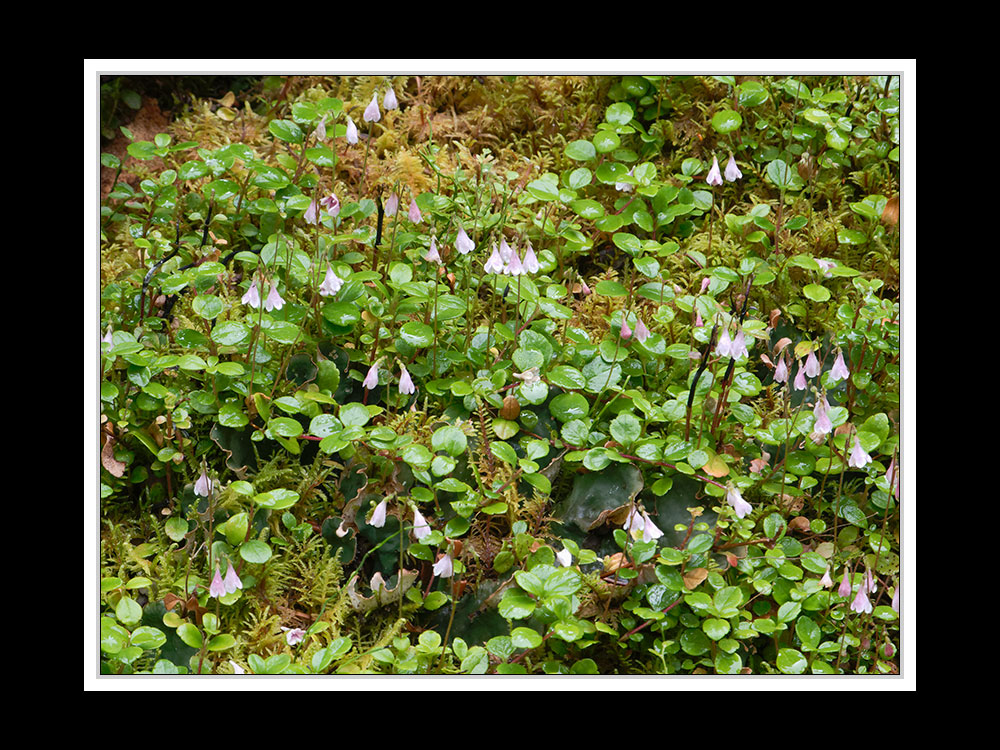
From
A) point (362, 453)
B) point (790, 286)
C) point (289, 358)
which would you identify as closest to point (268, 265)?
point (289, 358)

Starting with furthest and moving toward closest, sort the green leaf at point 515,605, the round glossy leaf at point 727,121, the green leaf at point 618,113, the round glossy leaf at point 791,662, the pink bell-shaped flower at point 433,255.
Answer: the green leaf at point 618,113 → the round glossy leaf at point 727,121 → the pink bell-shaped flower at point 433,255 → the round glossy leaf at point 791,662 → the green leaf at point 515,605

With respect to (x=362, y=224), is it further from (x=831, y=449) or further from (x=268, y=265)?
(x=831, y=449)

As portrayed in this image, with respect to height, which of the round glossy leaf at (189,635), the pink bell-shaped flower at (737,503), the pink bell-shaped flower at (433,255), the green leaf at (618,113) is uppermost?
the green leaf at (618,113)

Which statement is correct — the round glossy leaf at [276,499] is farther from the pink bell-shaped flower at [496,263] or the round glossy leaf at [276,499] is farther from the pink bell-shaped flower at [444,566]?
the pink bell-shaped flower at [496,263]

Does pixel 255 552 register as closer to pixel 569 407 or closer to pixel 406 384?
pixel 406 384

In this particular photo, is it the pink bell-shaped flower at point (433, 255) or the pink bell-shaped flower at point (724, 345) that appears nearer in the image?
the pink bell-shaped flower at point (724, 345)

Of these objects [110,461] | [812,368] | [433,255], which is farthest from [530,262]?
[110,461]

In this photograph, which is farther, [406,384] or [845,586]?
[406,384]

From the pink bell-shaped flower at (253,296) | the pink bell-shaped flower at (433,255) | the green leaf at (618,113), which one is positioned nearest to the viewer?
the pink bell-shaped flower at (253,296)

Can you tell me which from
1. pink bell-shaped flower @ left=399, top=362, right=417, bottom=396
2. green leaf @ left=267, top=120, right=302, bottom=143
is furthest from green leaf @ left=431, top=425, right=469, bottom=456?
green leaf @ left=267, top=120, right=302, bottom=143

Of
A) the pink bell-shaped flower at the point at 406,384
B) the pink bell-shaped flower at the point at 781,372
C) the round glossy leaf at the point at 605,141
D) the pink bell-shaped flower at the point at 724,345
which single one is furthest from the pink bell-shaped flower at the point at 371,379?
the round glossy leaf at the point at 605,141

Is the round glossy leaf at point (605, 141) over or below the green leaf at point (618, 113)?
below
